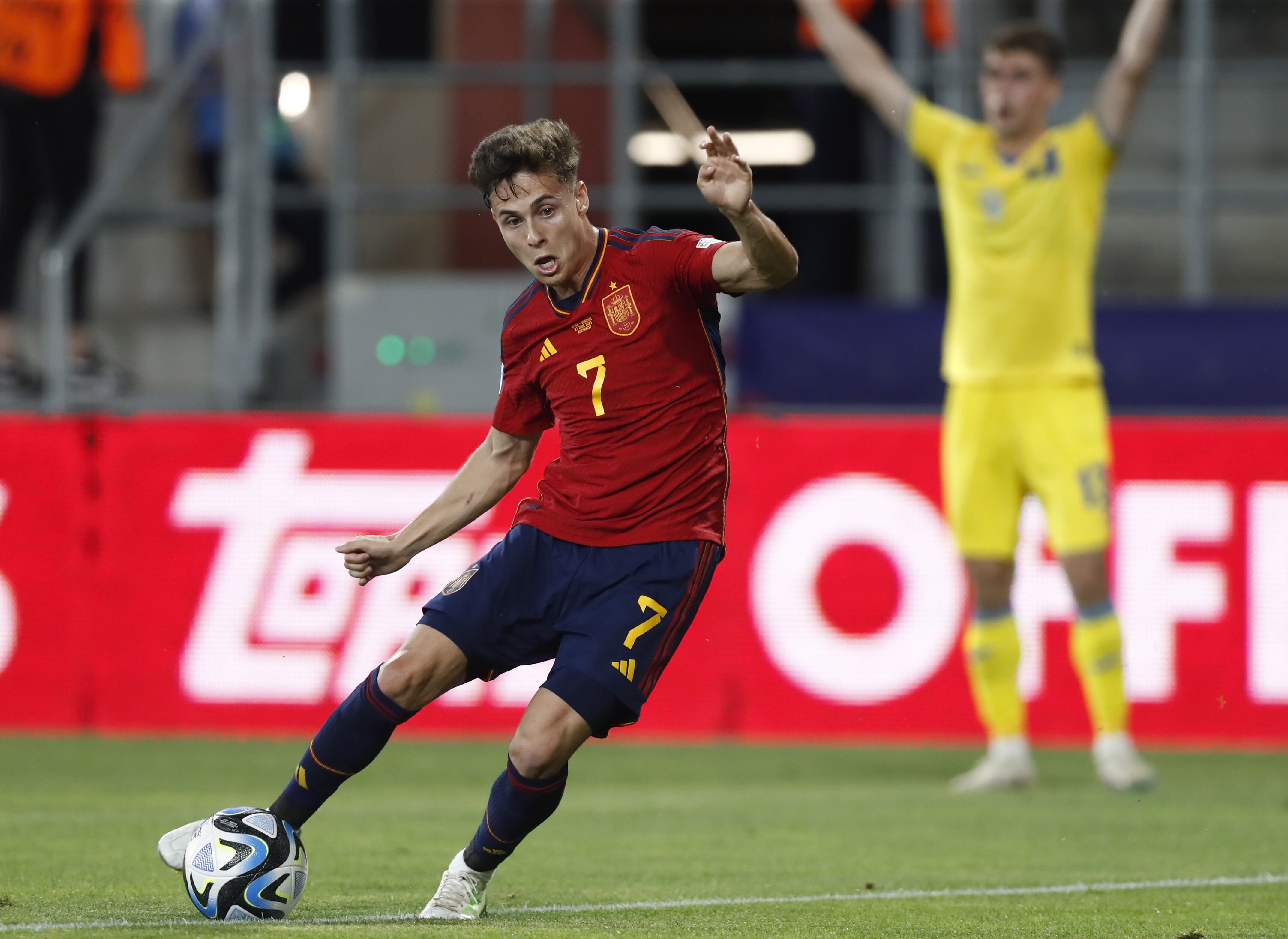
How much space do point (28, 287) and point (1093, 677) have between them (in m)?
7.93

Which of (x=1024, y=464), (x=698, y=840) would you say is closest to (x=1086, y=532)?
(x=1024, y=464)

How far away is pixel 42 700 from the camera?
30.6 feet

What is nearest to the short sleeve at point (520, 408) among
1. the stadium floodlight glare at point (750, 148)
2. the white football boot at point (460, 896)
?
the white football boot at point (460, 896)

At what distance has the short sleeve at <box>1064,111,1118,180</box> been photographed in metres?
8.07

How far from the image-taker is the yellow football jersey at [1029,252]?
8008 millimetres

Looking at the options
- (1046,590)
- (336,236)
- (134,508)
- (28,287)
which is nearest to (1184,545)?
(1046,590)

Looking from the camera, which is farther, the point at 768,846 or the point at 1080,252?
the point at 1080,252

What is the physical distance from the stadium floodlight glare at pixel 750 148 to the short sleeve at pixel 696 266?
328 inches

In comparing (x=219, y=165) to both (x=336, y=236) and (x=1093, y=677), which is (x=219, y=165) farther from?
(x=1093, y=677)

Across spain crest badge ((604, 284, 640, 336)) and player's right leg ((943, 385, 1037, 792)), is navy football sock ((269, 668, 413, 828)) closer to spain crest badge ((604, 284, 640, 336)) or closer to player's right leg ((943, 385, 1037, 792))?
spain crest badge ((604, 284, 640, 336))

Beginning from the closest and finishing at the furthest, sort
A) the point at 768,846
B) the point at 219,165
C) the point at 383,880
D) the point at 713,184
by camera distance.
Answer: the point at 713,184, the point at 383,880, the point at 768,846, the point at 219,165

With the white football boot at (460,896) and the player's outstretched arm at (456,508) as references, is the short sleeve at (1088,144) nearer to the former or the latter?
the player's outstretched arm at (456,508)

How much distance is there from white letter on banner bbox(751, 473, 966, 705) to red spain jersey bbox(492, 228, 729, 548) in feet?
14.2

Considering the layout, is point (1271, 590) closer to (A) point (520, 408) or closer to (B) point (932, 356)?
(B) point (932, 356)
